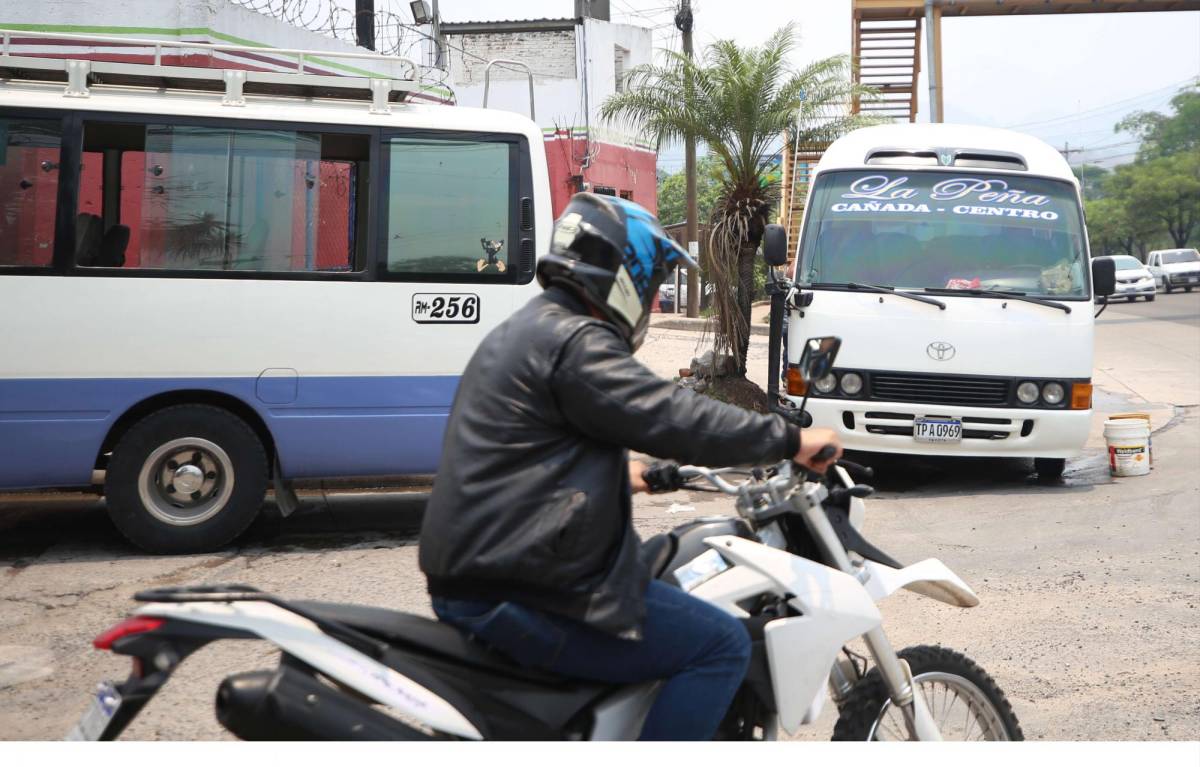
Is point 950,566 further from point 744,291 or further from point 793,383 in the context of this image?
point 744,291

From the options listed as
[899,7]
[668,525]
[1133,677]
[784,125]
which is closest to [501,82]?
[899,7]

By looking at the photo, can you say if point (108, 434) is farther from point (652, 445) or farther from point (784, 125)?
point (784, 125)

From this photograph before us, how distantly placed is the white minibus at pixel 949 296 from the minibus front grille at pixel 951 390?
1cm

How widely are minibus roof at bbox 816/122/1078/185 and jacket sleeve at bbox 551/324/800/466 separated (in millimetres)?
7918

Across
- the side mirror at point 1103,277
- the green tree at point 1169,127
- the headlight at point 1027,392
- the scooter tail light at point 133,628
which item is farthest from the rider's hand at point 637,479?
the green tree at point 1169,127

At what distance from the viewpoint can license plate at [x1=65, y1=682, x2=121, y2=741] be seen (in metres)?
2.45

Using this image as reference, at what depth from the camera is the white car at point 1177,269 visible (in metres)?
46.0

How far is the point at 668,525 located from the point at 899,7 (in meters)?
22.0

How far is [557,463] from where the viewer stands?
8.72ft

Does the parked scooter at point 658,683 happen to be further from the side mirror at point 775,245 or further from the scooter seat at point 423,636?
the side mirror at point 775,245

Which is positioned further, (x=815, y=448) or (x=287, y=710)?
(x=815, y=448)

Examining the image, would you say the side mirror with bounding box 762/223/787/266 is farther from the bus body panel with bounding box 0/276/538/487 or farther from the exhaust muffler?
the exhaust muffler

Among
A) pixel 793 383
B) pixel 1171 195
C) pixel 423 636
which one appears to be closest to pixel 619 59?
pixel 793 383

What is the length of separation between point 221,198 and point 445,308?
1.50 metres
